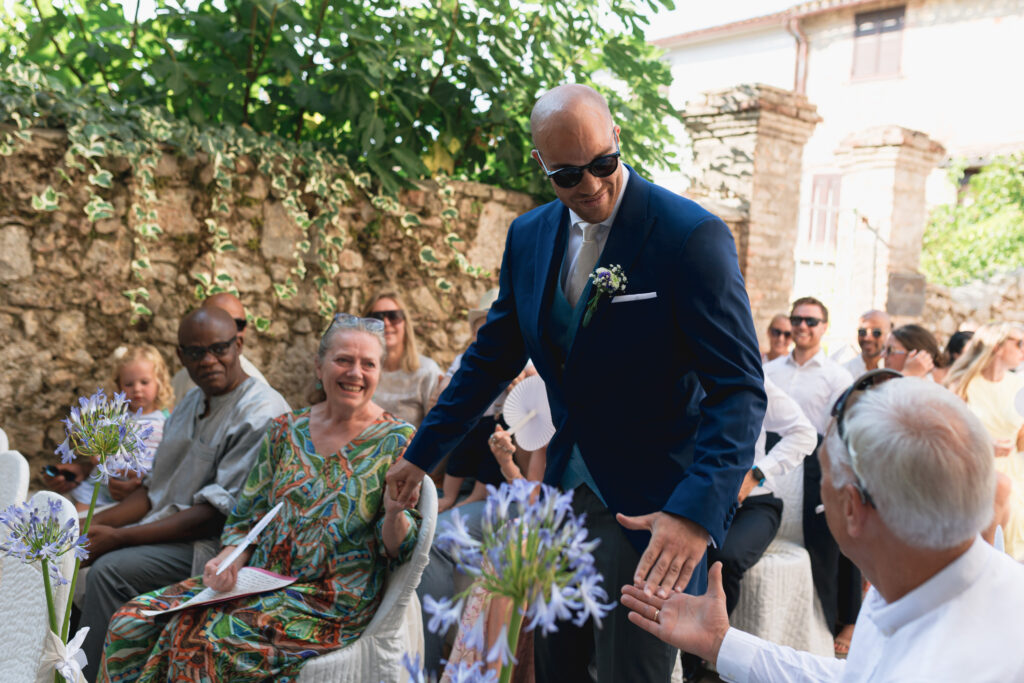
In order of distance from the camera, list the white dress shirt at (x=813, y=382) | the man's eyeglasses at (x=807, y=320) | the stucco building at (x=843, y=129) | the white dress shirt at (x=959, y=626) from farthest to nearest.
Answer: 1. the stucco building at (x=843, y=129)
2. the man's eyeglasses at (x=807, y=320)
3. the white dress shirt at (x=813, y=382)
4. the white dress shirt at (x=959, y=626)

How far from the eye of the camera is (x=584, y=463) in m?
2.07

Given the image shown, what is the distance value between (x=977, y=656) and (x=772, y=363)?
459cm

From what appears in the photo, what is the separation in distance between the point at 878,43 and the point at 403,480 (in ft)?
68.3

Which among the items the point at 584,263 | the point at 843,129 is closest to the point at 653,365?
the point at 584,263

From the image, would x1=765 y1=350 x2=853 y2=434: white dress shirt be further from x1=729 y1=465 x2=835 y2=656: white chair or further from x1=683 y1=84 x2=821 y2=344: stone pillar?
x1=683 y1=84 x2=821 y2=344: stone pillar

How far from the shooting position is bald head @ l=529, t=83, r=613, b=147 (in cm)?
184

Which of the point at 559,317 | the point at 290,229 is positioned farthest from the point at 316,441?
the point at 290,229

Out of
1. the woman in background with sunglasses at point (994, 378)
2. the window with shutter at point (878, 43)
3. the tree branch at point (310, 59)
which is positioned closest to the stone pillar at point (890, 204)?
the woman in background with sunglasses at point (994, 378)

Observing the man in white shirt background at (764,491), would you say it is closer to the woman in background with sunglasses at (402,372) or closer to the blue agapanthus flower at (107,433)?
the woman in background with sunglasses at (402,372)

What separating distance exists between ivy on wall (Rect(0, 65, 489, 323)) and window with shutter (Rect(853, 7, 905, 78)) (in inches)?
669

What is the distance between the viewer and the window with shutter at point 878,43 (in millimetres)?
19672

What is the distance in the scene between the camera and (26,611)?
2020 millimetres

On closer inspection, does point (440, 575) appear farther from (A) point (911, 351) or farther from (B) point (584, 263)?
(A) point (911, 351)

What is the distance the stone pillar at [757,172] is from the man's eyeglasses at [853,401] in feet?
21.1
